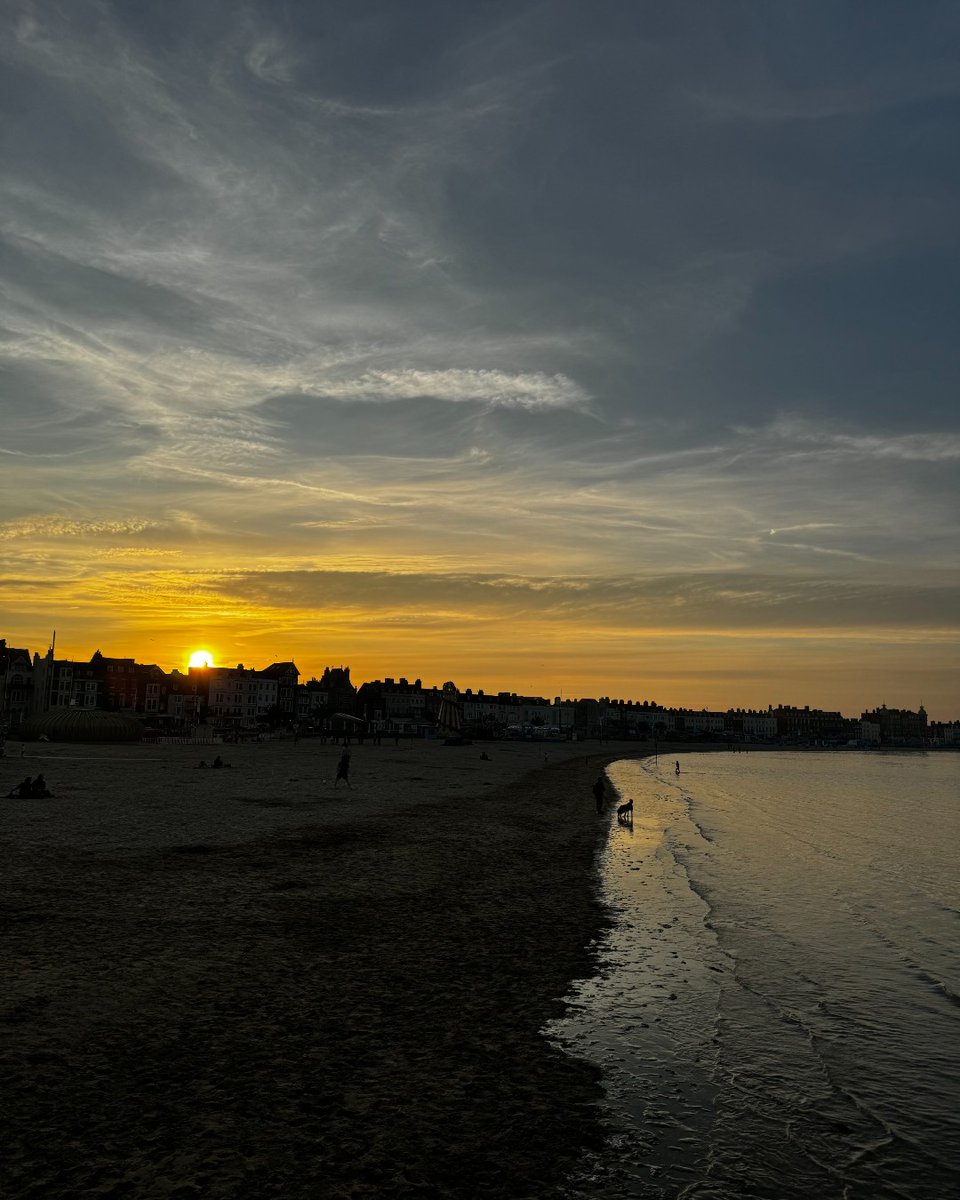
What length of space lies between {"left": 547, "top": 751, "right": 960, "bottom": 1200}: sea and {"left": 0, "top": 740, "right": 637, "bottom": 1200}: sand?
704 mm

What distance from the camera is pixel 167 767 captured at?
62188 millimetres

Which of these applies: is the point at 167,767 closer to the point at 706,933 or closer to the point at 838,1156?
the point at 706,933

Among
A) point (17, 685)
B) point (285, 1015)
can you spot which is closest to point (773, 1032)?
point (285, 1015)

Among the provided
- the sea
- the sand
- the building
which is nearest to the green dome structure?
the building

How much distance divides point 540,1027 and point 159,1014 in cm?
557

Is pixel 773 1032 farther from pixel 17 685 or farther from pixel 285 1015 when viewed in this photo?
pixel 17 685

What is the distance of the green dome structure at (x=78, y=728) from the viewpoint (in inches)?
3920

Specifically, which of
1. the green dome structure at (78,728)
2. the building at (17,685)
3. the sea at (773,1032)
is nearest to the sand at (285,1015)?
the sea at (773,1032)

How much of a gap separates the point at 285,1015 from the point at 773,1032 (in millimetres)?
7668

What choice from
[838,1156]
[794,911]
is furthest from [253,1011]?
[794,911]

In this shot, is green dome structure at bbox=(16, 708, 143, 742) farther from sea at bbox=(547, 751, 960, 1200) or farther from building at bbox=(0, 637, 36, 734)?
sea at bbox=(547, 751, 960, 1200)

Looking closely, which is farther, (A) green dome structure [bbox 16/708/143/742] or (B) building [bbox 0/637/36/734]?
(B) building [bbox 0/637/36/734]

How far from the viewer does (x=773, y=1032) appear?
13.4 metres

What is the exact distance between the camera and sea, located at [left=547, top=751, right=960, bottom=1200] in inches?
357
